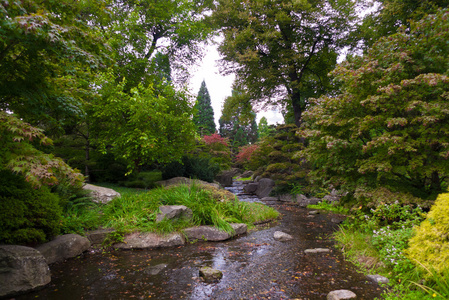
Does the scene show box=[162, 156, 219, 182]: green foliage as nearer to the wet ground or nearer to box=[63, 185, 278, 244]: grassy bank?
box=[63, 185, 278, 244]: grassy bank

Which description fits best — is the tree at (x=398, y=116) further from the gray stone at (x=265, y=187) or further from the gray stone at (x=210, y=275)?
the gray stone at (x=265, y=187)

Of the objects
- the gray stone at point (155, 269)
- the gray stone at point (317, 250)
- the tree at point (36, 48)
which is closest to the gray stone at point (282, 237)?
the gray stone at point (317, 250)

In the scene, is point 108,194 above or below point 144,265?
above

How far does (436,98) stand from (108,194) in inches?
295

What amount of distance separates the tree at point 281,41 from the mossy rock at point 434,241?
31.3 feet

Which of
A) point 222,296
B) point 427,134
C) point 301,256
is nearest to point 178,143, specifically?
point 301,256

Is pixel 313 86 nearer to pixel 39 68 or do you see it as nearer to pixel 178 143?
pixel 178 143

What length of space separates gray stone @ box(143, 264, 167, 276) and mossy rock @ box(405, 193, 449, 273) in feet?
11.2

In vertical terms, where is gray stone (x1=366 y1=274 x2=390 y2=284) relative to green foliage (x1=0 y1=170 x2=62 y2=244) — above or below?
below

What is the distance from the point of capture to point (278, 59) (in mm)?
12445

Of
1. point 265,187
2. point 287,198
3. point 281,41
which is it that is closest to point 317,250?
point 287,198

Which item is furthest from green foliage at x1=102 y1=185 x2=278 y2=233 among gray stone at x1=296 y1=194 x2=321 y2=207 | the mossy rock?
gray stone at x1=296 y1=194 x2=321 y2=207

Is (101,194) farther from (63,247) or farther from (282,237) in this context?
(282,237)

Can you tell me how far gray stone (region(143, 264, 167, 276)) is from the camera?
376cm
